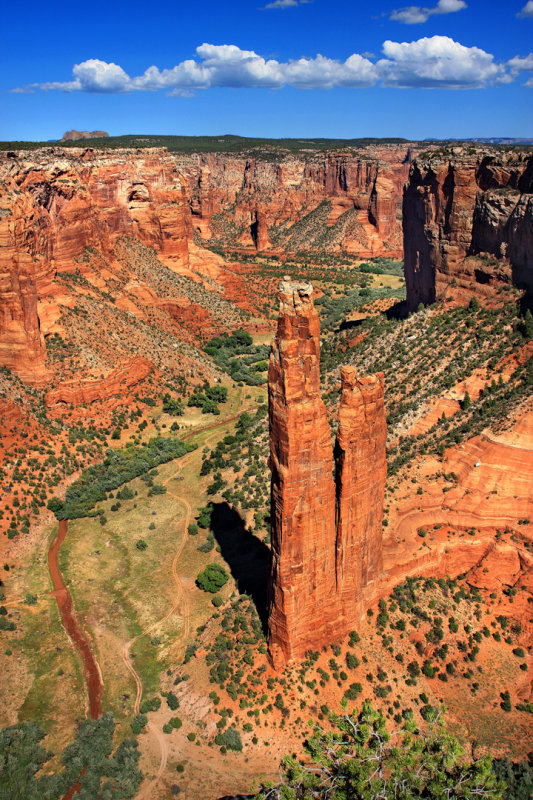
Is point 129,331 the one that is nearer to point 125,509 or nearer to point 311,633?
point 125,509

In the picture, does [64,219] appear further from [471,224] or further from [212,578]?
[212,578]

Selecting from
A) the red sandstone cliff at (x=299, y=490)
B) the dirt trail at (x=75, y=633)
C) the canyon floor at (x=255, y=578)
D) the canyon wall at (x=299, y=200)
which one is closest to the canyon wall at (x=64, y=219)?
the canyon floor at (x=255, y=578)

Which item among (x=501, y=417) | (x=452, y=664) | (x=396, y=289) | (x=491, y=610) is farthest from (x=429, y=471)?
(x=396, y=289)

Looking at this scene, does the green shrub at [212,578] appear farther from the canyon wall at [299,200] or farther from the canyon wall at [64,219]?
the canyon wall at [299,200]

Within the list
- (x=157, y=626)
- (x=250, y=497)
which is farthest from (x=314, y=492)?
(x=250, y=497)

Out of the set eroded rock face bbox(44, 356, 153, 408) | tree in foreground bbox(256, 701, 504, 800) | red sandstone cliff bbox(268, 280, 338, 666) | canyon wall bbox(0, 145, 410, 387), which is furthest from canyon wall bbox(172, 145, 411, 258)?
tree in foreground bbox(256, 701, 504, 800)

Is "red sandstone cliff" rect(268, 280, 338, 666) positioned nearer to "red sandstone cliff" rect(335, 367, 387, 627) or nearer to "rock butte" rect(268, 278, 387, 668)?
"rock butte" rect(268, 278, 387, 668)
